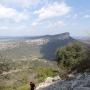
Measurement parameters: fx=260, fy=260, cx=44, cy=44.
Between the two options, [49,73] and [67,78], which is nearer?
[67,78]

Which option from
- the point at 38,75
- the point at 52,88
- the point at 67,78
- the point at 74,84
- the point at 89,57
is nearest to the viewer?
the point at 74,84

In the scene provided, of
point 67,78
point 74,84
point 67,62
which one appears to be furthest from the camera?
point 67,62

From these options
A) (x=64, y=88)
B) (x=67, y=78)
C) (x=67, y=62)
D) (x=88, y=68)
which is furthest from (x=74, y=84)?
(x=67, y=62)

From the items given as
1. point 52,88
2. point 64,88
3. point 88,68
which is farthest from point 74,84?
point 88,68

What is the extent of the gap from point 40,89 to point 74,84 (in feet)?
13.9

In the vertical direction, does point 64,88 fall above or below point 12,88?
above

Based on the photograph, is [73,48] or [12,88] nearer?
[12,88]

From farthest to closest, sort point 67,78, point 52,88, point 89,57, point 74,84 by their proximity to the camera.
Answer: point 89,57
point 67,78
point 52,88
point 74,84

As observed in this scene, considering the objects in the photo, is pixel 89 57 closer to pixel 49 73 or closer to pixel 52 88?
pixel 49 73

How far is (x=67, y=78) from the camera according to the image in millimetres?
25641

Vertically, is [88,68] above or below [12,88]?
above

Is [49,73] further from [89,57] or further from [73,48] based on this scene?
[73,48]

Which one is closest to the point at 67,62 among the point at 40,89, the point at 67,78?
the point at 67,78

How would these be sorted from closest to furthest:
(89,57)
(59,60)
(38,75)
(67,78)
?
(67,78)
(89,57)
(38,75)
(59,60)
